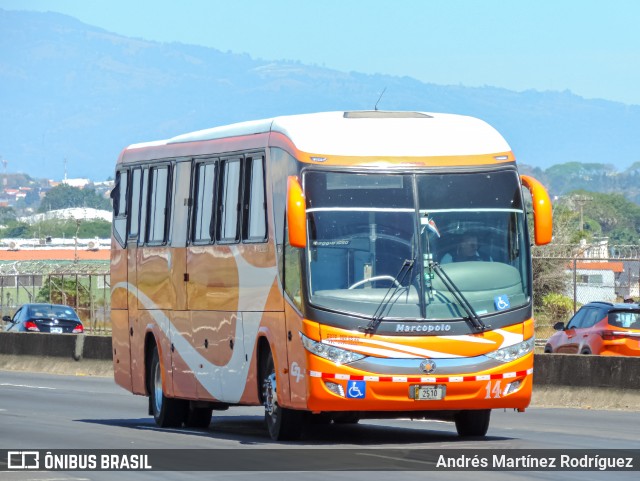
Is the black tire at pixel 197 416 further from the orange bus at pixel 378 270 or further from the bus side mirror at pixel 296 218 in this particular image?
the bus side mirror at pixel 296 218

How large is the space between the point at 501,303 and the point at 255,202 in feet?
10.2

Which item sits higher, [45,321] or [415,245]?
[415,245]

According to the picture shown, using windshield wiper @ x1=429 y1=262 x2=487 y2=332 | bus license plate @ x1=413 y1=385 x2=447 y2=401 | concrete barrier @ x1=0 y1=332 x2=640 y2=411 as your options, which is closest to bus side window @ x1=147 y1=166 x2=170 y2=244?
windshield wiper @ x1=429 y1=262 x2=487 y2=332

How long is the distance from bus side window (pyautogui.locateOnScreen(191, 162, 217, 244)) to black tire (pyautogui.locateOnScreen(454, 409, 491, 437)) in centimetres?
370

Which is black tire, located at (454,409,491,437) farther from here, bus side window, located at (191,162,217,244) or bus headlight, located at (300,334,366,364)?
bus side window, located at (191,162,217,244)

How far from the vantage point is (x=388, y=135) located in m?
17.5

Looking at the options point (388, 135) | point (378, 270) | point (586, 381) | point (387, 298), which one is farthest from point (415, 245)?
point (586, 381)

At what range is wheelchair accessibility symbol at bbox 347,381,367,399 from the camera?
54.0 feet

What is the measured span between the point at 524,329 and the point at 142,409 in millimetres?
10071

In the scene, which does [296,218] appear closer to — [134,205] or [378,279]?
[378,279]

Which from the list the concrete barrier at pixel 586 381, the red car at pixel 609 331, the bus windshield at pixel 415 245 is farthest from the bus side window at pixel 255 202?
the red car at pixel 609 331

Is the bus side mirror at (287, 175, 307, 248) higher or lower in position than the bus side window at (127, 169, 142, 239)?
higher

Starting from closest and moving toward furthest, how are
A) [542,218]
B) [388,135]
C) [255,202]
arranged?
[542,218] < [388,135] < [255,202]

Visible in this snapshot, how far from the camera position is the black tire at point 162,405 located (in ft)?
70.1
